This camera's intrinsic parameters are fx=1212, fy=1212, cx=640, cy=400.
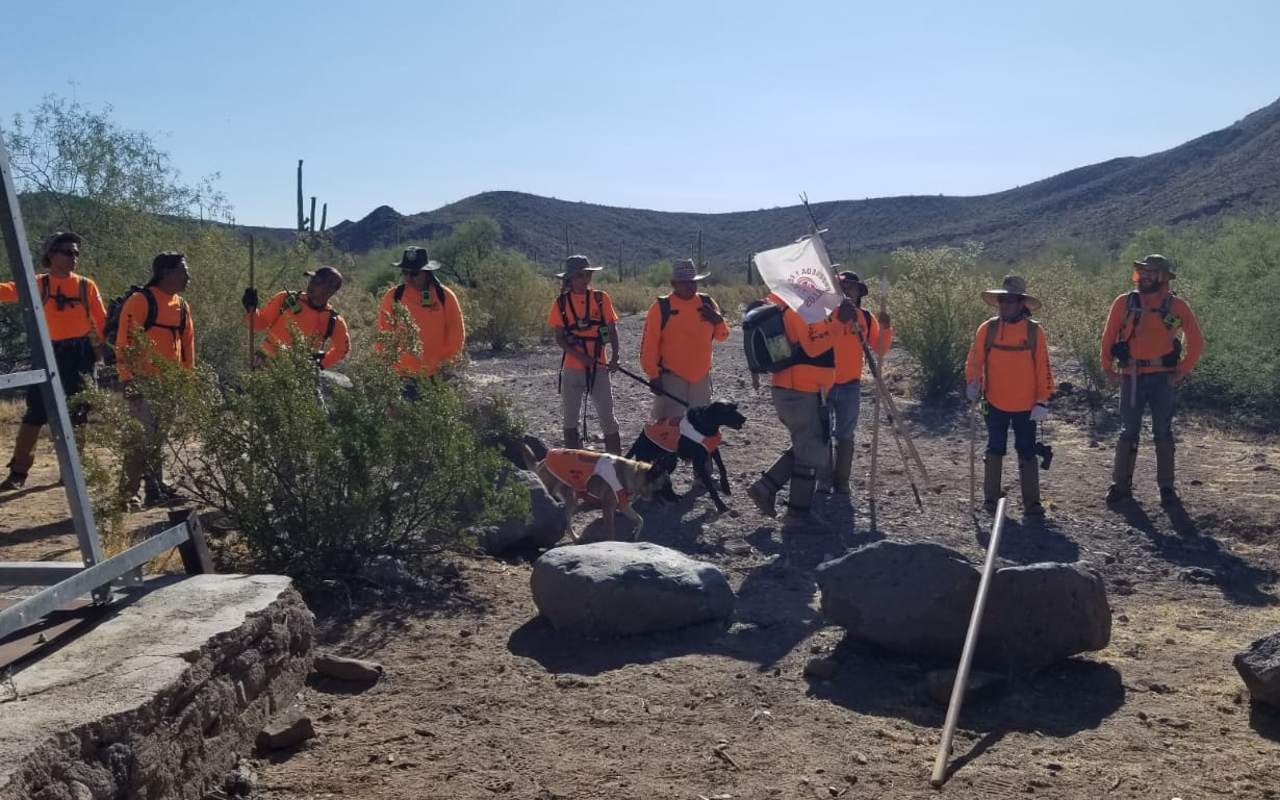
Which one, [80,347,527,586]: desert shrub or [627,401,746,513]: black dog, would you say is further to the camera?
[627,401,746,513]: black dog

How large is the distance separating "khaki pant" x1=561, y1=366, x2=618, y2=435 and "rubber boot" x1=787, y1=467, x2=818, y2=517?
6.36ft

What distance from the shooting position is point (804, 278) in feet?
27.8

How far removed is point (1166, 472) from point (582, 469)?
4591mm

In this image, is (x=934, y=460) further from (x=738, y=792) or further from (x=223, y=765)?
(x=223, y=765)

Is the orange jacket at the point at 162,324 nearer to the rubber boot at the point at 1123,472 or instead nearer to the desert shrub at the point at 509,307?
the rubber boot at the point at 1123,472

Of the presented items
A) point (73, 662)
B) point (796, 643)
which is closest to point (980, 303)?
point (796, 643)

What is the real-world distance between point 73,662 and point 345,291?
1874 centimetres

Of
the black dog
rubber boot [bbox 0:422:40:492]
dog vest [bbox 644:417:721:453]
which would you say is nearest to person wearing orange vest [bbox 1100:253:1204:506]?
the black dog

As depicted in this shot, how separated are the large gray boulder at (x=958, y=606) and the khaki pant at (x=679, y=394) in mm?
4072

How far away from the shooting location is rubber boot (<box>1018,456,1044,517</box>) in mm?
9031

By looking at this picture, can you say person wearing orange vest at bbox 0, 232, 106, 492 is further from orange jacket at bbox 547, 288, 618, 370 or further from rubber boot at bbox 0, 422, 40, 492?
orange jacket at bbox 547, 288, 618, 370

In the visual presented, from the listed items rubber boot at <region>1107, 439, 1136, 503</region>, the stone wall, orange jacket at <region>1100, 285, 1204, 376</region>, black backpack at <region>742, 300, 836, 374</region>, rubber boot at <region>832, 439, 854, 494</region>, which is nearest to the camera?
the stone wall

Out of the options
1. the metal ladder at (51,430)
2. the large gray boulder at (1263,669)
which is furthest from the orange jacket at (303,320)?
the large gray boulder at (1263,669)

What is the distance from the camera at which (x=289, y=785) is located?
4.21 meters
